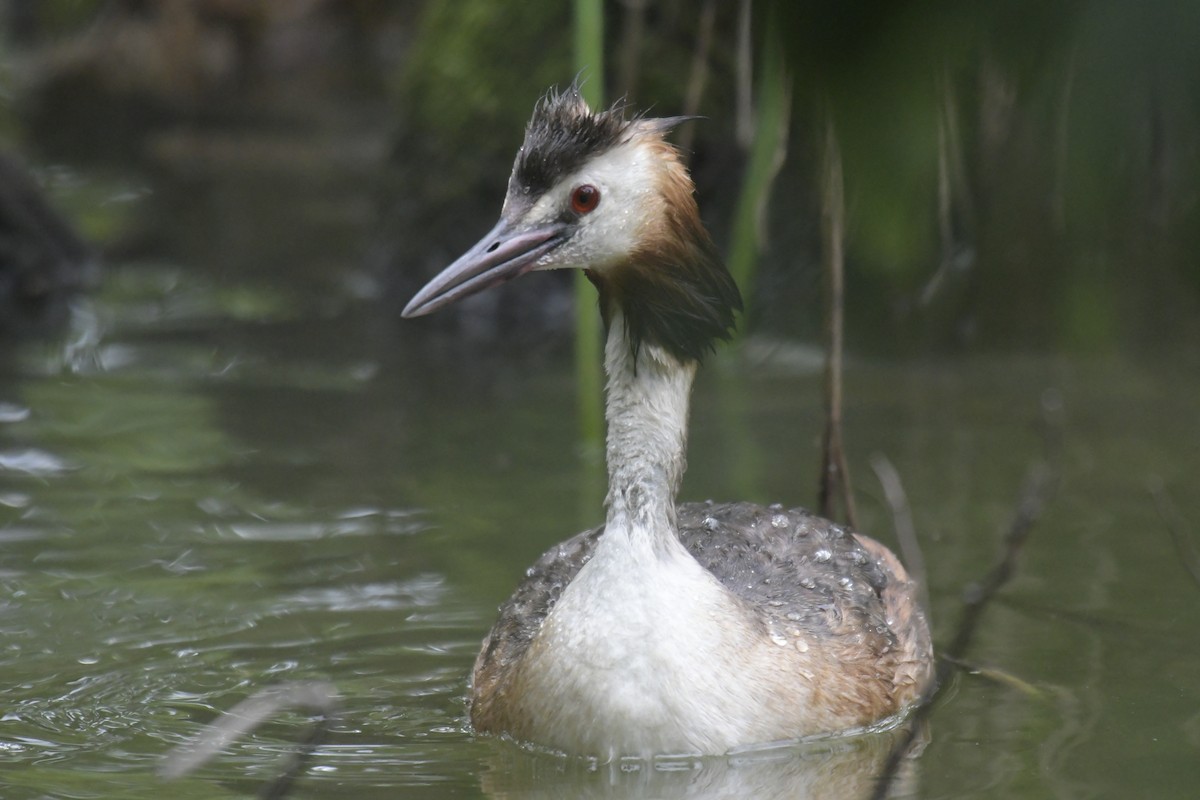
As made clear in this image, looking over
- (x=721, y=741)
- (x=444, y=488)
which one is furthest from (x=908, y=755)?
(x=444, y=488)

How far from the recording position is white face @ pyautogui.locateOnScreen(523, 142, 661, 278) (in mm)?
5301

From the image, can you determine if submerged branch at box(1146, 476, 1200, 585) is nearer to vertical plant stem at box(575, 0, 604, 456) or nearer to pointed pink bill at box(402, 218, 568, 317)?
vertical plant stem at box(575, 0, 604, 456)

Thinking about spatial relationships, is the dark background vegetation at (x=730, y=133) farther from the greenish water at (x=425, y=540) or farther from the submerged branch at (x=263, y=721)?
the submerged branch at (x=263, y=721)

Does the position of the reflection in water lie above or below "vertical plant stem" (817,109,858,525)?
below

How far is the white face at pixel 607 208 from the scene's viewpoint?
530cm

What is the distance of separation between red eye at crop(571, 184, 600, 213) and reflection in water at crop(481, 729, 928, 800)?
1.64 m

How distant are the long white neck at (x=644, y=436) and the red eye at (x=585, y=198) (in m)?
0.36

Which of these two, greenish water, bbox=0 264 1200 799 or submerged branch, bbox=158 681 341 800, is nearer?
submerged branch, bbox=158 681 341 800

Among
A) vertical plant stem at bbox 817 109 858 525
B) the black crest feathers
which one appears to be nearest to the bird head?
the black crest feathers

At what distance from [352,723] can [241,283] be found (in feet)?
27.1

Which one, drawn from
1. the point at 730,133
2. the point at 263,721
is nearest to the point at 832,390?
the point at 263,721

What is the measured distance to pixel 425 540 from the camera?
7.95 metres

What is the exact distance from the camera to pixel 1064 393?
10.1m

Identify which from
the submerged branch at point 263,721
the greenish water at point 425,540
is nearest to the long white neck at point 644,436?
the greenish water at point 425,540
